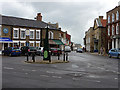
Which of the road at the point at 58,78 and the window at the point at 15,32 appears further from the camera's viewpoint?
the window at the point at 15,32

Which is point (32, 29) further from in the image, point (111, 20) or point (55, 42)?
point (111, 20)

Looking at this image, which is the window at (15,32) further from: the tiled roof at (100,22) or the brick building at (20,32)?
the tiled roof at (100,22)

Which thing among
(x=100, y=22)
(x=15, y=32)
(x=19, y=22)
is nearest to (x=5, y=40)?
(x=15, y=32)

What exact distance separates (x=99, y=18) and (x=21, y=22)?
26290 mm

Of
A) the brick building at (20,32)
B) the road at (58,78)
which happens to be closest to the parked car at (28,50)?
the brick building at (20,32)

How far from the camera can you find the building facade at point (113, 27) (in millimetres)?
40219

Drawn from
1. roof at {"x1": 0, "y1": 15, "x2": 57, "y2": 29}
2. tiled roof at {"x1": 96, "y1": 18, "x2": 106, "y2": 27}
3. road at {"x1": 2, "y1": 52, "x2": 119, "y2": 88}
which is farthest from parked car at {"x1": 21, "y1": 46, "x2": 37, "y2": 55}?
tiled roof at {"x1": 96, "y1": 18, "x2": 106, "y2": 27}

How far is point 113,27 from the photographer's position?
42906mm

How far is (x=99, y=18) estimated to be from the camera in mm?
57344

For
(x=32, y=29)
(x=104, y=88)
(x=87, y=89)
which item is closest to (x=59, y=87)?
(x=87, y=89)

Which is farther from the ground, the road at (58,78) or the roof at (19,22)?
the roof at (19,22)

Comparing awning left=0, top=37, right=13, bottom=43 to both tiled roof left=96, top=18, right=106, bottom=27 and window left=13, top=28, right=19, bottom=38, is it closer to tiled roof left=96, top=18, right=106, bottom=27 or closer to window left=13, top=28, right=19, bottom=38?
window left=13, top=28, right=19, bottom=38

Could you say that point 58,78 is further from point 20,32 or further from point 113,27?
point 113,27

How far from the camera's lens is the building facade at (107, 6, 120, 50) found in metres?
40.2
